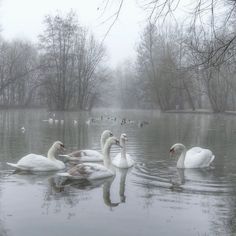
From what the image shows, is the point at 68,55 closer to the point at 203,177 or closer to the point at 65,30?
the point at 65,30

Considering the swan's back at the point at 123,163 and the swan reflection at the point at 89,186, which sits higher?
the swan's back at the point at 123,163

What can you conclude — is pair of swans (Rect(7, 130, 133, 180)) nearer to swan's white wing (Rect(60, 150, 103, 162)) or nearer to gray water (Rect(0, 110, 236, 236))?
swan's white wing (Rect(60, 150, 103, 162))

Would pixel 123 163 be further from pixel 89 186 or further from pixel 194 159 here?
pixel 89 186

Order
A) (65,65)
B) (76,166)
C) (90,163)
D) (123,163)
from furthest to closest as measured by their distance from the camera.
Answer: (65,65) < (123,163) < (90,163) < (76,166)

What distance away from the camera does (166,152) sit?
1568 centimetres

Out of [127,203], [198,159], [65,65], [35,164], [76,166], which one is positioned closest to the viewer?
[127,203]

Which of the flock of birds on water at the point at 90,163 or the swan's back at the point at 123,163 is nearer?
the flock of birds on water at the point at 90,163

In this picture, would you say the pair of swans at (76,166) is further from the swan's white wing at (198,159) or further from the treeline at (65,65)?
the treeline at (65,65)

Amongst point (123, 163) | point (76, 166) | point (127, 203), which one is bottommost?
point (127, 203)

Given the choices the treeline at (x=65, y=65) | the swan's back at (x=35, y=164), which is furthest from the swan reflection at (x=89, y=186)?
the treeline at (x=65, y=65)

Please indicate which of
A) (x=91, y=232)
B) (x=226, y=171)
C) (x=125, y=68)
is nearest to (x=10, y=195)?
(x=91, y=232)

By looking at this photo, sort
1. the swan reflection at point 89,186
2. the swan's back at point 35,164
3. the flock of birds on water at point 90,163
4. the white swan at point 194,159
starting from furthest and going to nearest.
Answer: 1. the white swan at point 194,159
2. the swan's back at point 35,164
3. the flock of birds on water at point 90,163
4. the swan reflection at point 89,186

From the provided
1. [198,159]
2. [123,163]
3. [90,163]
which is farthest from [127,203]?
[198,159]

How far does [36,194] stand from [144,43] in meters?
61.5
